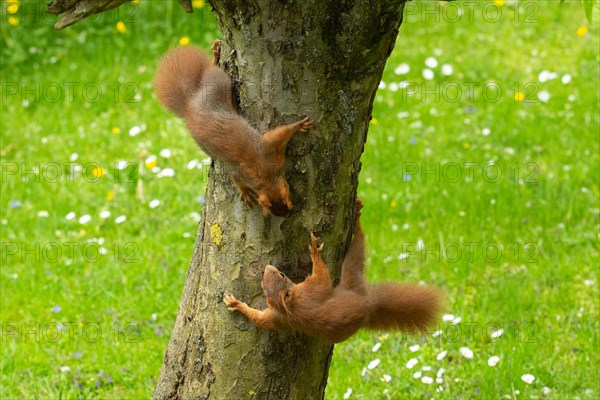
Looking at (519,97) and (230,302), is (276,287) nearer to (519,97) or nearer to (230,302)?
(230,302)

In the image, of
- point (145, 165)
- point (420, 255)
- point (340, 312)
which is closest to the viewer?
point (340, 312)

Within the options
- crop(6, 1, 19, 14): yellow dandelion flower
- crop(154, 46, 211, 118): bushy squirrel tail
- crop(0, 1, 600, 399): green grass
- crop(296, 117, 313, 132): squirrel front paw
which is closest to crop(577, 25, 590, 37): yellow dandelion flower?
crop(0, 1, 600, 399): green grass

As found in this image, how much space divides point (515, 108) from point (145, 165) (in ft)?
8.58

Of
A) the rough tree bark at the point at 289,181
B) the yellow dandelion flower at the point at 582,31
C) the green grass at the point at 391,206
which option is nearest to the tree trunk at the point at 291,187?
the rough tree bark at the point at 289,181

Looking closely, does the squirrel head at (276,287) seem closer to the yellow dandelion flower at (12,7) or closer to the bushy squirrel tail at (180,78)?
the bushy squirrel tail at (180,78)

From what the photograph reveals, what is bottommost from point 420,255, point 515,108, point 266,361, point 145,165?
point 266,361

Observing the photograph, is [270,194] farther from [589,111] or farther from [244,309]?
[589,111]

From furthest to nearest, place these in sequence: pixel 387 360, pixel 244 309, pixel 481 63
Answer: pixel 481 63 < pixel 387 360 < pixel 244 309

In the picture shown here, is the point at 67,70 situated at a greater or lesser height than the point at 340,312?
greater

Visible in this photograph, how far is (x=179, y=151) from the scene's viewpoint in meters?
6.32

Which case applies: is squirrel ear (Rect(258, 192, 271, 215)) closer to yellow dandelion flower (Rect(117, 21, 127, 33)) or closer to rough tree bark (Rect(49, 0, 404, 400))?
rough tree bark (Rect(49, 0, 404, 400))

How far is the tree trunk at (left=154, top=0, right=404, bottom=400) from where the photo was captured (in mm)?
2566

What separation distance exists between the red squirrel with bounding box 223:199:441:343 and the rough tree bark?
0.21 feet

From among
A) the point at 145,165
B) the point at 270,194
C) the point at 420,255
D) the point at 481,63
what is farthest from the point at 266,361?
the point at 481,63
